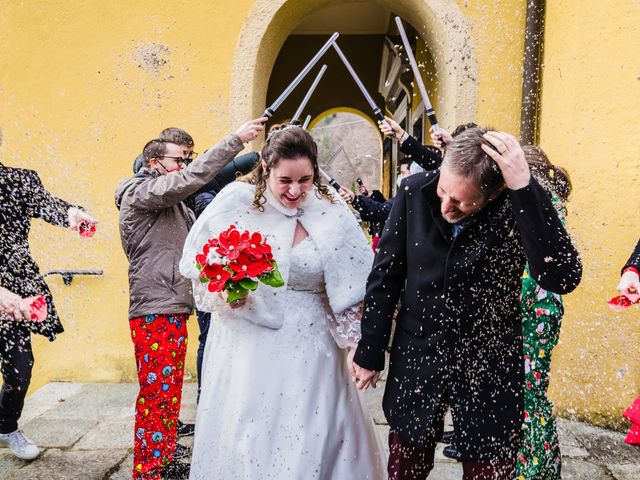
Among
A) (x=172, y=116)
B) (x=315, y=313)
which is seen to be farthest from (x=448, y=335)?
(x=172, y=116)

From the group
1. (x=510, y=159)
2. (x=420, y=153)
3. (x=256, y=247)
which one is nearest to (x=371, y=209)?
(x=420, y=153)

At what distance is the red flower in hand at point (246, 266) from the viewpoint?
2.39 m

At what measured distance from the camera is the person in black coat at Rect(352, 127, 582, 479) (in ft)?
6.78

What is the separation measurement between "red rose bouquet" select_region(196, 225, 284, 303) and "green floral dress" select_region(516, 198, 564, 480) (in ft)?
5.31

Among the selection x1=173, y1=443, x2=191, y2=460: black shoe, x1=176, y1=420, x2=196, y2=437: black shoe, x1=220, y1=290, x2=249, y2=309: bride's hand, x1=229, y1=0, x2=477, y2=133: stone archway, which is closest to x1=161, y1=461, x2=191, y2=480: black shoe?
x1=173, y1=443, x2=191, y2=460: black shoe

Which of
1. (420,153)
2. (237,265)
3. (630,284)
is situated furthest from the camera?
(420,153)

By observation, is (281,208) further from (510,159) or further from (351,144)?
(351,144)

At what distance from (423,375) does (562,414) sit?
308 centimetres

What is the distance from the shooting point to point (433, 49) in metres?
5.82

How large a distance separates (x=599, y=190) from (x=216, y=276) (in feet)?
11.0

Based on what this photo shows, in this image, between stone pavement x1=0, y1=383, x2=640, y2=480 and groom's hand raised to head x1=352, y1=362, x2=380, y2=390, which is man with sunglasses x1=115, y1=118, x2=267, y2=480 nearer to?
stone pavement x1=0, y1=383, x2=640, y2=480

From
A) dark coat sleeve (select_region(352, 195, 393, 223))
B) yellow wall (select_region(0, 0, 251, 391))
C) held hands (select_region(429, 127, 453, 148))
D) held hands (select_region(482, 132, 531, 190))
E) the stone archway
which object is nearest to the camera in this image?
held hands (select_region(482, 132, 531, 190))

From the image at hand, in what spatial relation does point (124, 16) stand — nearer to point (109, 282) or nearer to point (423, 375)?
point (109, 282)

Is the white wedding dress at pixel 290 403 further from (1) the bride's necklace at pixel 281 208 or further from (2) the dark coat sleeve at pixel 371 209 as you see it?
(2) the dark coat sleeve at pixel 371 209
